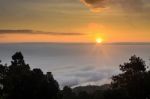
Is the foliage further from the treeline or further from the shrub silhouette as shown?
the shrub silhouette

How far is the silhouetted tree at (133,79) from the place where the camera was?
71.2m

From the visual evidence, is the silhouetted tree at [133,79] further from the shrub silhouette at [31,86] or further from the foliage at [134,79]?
the shrub silhouette at [31,86]

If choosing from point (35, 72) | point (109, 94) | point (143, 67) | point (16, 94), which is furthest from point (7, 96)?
point (143, 67)

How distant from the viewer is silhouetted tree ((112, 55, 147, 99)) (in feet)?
234

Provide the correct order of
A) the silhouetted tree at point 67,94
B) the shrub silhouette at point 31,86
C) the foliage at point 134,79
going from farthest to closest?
the silhouetted tree at point 67,94 → the foliage at point 134,79 → the shrub silhouette at point 31,86

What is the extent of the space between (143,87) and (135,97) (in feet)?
7.06

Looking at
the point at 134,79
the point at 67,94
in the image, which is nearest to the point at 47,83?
the point at 134,79

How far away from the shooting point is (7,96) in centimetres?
6197

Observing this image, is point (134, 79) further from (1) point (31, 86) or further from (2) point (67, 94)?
(2) point (67, 94)

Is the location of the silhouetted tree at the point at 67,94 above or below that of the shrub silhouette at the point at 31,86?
above

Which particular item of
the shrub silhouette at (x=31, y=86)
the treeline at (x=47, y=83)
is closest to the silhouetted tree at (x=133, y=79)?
the treeline at (x=47, y=83)

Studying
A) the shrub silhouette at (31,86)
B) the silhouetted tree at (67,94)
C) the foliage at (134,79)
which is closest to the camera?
the shrub silhouette at (31,86)

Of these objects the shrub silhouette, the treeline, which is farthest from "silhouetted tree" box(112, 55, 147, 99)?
the shrub silhouette

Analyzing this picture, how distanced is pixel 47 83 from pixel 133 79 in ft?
60.3
